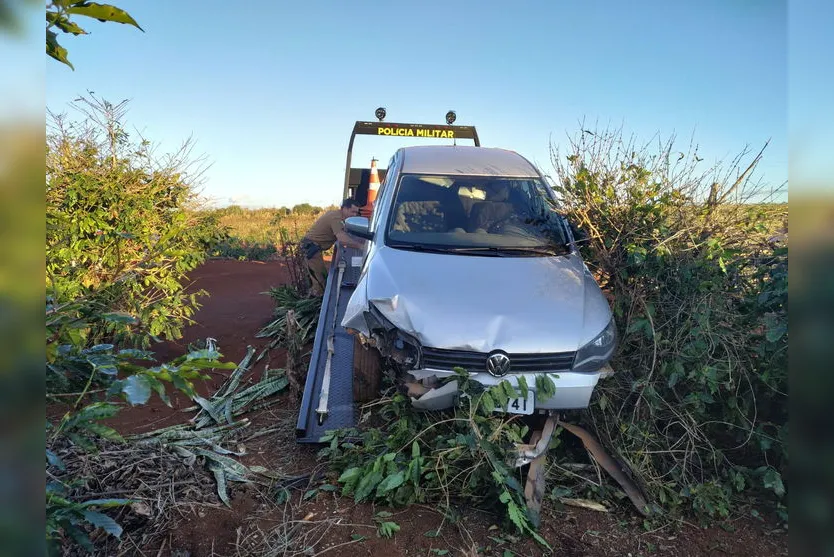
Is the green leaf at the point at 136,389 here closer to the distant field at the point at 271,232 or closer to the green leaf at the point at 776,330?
the distant field at the point at 271,232

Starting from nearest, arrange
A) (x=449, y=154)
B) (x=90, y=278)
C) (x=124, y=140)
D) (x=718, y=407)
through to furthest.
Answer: (x=718, y=407)
(x=449, y=154)
(x=90, y=278)
(x=124, y=140)

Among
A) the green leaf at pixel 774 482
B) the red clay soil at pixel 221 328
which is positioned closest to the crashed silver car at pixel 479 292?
the green leaf at pixel 774 482

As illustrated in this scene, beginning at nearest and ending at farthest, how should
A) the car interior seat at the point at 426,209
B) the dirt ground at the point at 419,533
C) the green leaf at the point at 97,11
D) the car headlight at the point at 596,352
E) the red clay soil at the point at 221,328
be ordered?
the green leaf at the point at 97,11
the dirt ground at the point at 419,533
the car headlight at the point at 596,352
the car interior seat at the point at 426,209
the red clay soil at the point at 221,328

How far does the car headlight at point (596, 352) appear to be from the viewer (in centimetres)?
369

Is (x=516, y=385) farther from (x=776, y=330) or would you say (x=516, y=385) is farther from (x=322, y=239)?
(x=322, y=239)

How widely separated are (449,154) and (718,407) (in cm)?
331

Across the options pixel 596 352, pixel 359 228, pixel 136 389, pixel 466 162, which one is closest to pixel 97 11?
pixel 136 389

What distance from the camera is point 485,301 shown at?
3857 millimetres

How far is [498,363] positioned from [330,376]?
174 centimetres

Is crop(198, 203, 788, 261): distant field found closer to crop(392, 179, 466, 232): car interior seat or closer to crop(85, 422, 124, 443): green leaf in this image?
crop(85, 422, 124, 443): green leaf

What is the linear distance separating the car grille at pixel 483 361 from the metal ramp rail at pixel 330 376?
105cm
